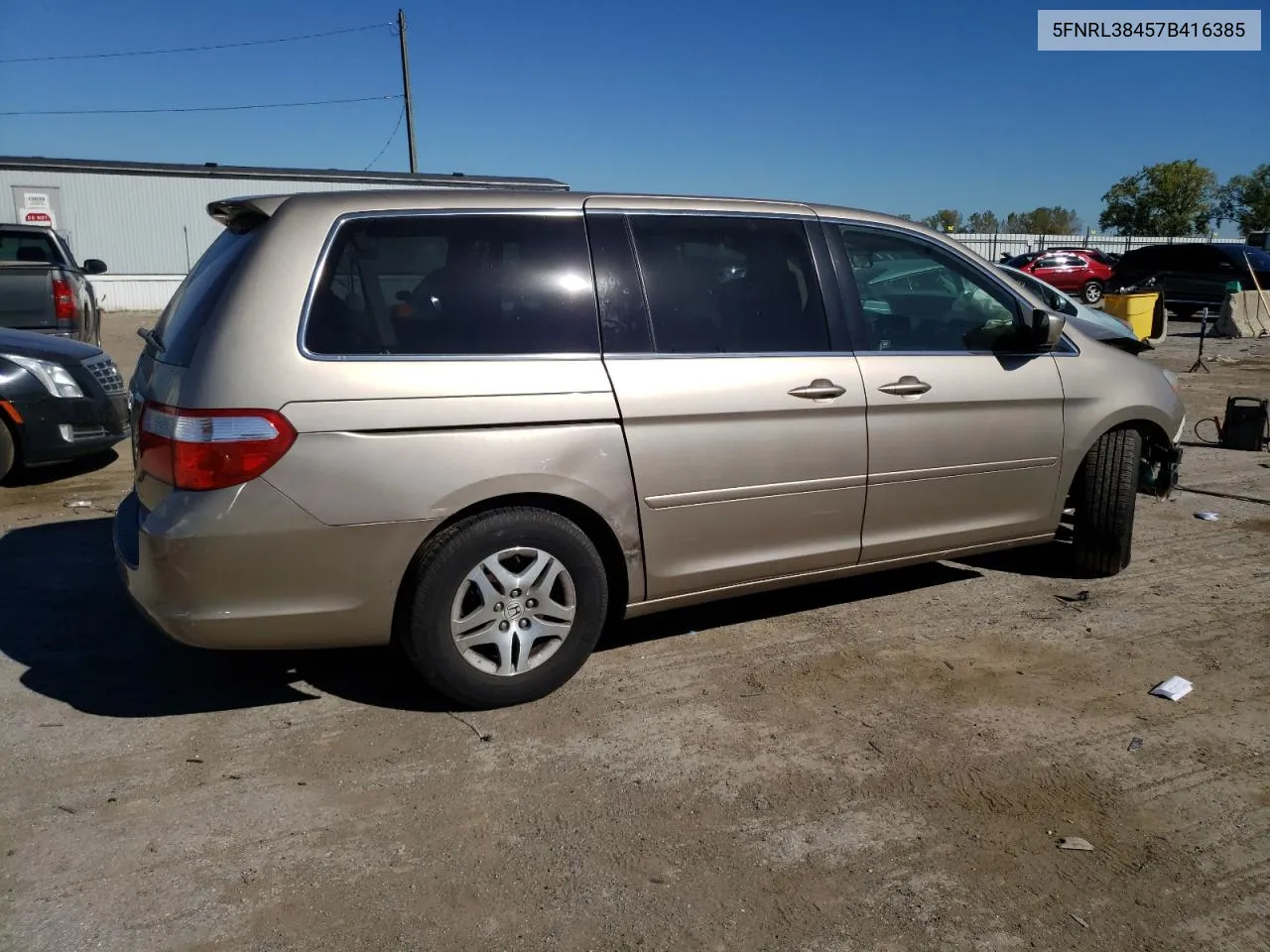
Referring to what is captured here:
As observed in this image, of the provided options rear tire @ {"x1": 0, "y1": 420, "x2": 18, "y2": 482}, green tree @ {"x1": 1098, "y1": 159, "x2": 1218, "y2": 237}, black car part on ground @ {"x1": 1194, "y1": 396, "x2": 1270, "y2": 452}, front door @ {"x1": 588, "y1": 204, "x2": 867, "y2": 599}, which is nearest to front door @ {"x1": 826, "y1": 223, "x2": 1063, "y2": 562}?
front door @ {"x1": 588, "y1": 204, "x2": 867, "y2": 599}

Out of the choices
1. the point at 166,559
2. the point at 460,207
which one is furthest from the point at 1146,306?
the point at 166,559

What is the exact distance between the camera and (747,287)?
4.20 meters

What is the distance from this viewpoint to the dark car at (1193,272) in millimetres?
23281

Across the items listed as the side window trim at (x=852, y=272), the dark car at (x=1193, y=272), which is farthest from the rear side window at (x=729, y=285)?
the dark car at (x=1193, y=272)

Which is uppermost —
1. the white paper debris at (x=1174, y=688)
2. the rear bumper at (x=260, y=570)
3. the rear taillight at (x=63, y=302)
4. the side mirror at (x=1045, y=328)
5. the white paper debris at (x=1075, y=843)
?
the rear taillight at (x=63, y=302)

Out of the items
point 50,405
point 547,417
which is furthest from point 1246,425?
point 50,405

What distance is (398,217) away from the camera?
3619mm

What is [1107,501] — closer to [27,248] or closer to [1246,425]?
[1246,425]

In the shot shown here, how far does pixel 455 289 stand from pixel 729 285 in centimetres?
114

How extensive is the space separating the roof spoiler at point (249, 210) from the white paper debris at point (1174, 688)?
3712mm

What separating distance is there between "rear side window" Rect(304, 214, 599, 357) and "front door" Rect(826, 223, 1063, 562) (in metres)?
1.30

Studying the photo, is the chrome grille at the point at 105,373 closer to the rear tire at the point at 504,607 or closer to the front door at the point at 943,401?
the rear tire at the point at 504,607

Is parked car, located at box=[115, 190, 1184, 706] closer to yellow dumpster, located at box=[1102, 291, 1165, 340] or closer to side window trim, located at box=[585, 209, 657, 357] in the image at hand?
side window trim, located at box=[585, 209, 657, 357]

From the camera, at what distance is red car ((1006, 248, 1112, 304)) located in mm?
31703
